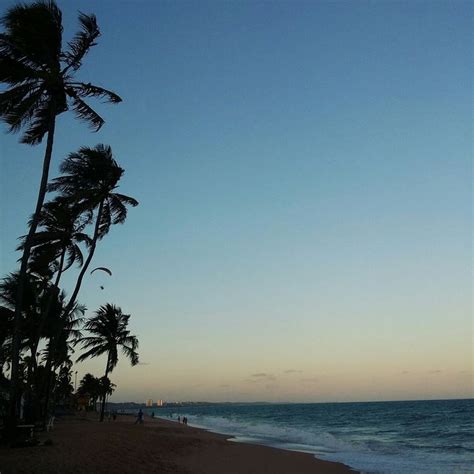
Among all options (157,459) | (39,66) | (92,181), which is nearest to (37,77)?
(39,66)

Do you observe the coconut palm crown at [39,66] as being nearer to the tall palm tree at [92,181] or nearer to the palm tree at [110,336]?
the tall palm tree at [92,181]

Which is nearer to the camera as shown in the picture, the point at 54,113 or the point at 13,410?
the point at 13,410

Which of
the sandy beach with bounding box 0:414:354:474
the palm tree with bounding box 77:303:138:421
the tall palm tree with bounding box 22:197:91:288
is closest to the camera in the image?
the sandy beach with bounding box 0:414:354:474

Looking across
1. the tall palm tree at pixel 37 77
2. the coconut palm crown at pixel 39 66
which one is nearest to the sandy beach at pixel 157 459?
the tall palm tree at pixel 37 77

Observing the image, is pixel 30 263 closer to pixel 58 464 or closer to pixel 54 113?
pixel 54 113

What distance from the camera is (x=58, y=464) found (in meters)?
12.8

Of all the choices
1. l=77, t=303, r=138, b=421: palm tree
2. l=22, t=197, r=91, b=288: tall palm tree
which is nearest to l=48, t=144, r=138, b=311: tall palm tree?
l=22, t=197, r=91, b=288: tall palm tree

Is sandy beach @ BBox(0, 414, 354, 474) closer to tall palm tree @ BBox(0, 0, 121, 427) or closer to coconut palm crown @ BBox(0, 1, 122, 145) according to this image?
tall palm tree @ BBox(0, 0, 121, 427)

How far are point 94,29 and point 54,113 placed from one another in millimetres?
3197

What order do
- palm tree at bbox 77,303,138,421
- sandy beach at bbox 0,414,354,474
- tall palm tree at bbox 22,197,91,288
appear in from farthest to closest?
palm tree at bbox 77,303,138,421, tall palm tree at bbox 22,197,91,288, sandy beach at bbox 0,414,354,474

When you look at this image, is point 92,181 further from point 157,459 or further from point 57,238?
point 157,459

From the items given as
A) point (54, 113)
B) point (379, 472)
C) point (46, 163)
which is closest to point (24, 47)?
point (54, 113)

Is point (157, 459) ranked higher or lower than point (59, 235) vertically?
lower

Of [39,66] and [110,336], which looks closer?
[39,66]
